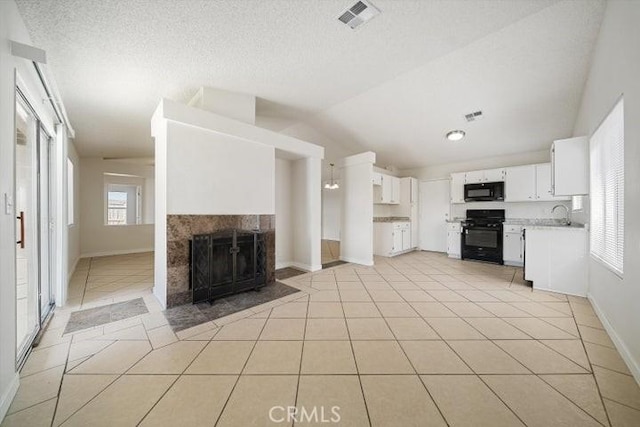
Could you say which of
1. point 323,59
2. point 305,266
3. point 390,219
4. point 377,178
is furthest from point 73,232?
point 390,219

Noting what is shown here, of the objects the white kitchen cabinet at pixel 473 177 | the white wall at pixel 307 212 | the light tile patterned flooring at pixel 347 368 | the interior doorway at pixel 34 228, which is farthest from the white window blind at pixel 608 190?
the interior doorway at pixel 34 228

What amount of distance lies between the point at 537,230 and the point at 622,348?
6.35 feet

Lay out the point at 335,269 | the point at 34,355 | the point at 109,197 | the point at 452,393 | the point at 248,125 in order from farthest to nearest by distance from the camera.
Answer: the point at 109,197 → the point at 335,269 → the point at 248,125 → the point at 34,355 → the point at 452,393

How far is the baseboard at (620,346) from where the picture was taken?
159 cm

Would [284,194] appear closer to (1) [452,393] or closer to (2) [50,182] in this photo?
(2) [50,182]

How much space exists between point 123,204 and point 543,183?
1045 centimetres

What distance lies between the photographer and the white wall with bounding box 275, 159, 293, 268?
15.4ft

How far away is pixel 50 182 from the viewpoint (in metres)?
2.76

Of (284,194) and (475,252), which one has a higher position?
(284,194)

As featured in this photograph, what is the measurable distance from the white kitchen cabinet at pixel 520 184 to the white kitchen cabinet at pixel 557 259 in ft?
6.85

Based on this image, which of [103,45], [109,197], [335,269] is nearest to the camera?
[103,45]

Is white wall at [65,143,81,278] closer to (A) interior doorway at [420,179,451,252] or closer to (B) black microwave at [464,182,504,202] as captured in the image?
(A) interior doorway at [420,179,451,252]

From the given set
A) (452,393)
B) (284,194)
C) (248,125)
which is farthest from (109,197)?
(452,393)

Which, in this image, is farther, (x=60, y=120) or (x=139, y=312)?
(x=60, y=120)
